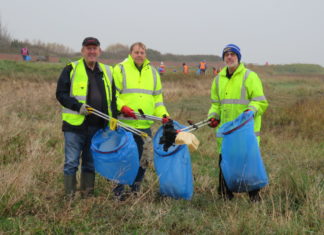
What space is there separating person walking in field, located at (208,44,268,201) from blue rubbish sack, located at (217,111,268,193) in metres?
0.28

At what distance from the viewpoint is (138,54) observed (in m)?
3.90

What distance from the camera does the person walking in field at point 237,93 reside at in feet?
12.3

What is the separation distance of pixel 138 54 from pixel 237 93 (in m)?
1.22

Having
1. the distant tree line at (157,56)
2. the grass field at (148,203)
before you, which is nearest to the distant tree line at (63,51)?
the distant tree line at (157,56)

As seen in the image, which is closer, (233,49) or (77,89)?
(77,89)

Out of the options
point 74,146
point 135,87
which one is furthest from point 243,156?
point 74,146

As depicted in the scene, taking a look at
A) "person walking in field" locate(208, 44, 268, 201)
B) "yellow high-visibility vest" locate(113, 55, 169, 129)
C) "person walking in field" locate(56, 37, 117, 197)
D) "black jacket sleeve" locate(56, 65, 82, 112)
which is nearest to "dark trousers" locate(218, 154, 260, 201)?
"person walking in field" locate(208, 44, 268, 201)

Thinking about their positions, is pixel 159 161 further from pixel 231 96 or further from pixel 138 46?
pixel 138 46

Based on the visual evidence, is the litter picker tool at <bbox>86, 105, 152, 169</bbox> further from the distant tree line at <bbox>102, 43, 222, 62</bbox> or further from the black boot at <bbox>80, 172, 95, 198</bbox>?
the distant tree line at <bbox>102, 43, 222, 62</bbox>

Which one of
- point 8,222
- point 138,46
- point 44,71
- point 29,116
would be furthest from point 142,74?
point 44,71

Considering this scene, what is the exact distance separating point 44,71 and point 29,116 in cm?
1450

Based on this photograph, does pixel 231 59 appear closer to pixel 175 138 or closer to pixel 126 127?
pixel 175 138

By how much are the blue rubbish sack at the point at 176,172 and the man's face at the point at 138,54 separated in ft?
3.54

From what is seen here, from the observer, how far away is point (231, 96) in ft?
12.7
